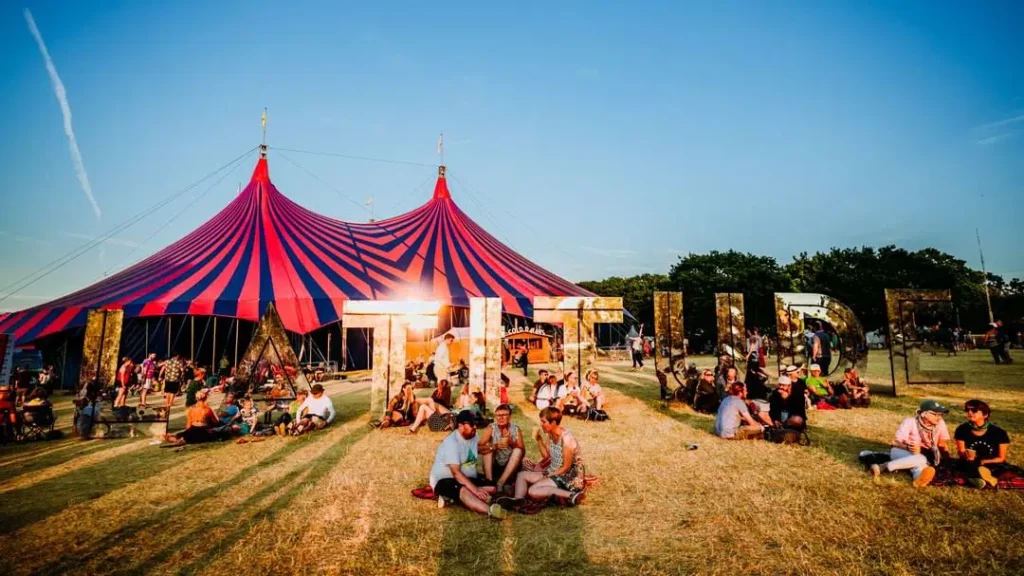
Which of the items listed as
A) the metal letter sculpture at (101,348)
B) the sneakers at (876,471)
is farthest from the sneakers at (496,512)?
the metal letter sculpture at (101,348)

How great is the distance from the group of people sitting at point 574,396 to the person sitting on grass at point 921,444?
4.20 metres

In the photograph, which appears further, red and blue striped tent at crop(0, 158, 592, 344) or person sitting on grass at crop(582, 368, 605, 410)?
red and blue striped tent at crop(0, 158, 592, 344)

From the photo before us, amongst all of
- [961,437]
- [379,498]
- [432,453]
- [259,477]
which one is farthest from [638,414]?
[259,477]

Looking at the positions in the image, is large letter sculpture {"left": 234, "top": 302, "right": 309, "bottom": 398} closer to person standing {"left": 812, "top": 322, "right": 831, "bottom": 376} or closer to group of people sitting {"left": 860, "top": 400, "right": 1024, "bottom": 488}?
group of people sitting {"left": 860, "top": 400, "right": 1024, "bottom": 488}

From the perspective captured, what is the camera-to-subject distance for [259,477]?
556 centimetres

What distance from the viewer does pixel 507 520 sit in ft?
13.8

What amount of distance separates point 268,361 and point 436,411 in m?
4.96

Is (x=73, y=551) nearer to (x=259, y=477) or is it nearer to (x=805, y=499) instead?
(x=259, y=477)

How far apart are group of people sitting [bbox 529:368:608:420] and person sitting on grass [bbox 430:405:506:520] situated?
12.9 ft

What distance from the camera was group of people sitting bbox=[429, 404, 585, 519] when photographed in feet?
14.6

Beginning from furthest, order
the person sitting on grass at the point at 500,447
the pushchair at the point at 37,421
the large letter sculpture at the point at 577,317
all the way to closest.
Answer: the large letter sculpture at the point at 577,317
the pushchair at the point at 37,421
the person sitting on grass at the point at 500,447

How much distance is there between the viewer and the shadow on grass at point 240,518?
345cm

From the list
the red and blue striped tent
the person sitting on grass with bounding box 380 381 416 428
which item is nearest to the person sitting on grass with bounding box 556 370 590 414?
the person sitting on grass with bounding box 380 381 416 428

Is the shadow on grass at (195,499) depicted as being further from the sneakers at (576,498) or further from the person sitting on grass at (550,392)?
the person sitting on grass at (550,392)
